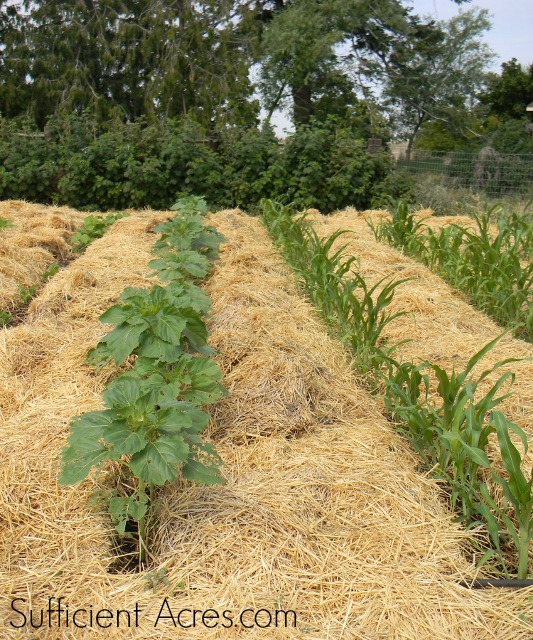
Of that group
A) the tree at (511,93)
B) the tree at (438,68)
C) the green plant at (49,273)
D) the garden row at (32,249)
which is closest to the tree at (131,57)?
the tree at (438,68)

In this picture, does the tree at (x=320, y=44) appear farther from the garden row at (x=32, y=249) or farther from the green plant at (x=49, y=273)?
the green plant at (x=49, y=273)

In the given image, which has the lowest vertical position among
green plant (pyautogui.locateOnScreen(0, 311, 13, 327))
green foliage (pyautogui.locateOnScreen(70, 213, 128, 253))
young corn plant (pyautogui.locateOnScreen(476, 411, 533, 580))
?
young corn plant (pyautogui.locateOnScreen(476, 411, 533, 580))

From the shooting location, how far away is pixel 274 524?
2303 millimetres

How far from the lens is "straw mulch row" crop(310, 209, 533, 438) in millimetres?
3578

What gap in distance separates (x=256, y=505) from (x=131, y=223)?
566cm

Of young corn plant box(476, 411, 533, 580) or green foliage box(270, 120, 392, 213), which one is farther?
green foliage box(270, 120, 392, 213)

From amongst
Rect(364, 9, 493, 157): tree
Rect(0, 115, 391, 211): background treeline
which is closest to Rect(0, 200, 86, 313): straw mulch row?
Rect(0, 115, 391, 211): background treeline

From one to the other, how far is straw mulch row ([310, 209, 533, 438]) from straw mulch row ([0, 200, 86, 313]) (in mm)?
2574

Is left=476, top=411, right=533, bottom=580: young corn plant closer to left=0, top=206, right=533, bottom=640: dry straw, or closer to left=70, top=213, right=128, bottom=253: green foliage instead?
left=0, top=206, right=533, bottom=640: dry straw

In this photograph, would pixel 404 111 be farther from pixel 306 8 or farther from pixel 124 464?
pixel 124 464

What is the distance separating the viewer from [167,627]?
6.33 ft

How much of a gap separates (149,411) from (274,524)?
0.58 meters

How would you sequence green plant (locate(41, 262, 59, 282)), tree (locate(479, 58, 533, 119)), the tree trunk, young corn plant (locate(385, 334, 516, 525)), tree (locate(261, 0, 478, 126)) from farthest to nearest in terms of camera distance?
1. tree (locate(479, 58, 533, 119))
2. the tree trunk
3. tree (locate(261, 0, 478, 126))
4. green plant (locate(41, 262, 59, 282))
5. young corn plant (locate(385, 334, 516, 525))

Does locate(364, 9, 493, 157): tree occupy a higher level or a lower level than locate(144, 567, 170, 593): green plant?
higher
